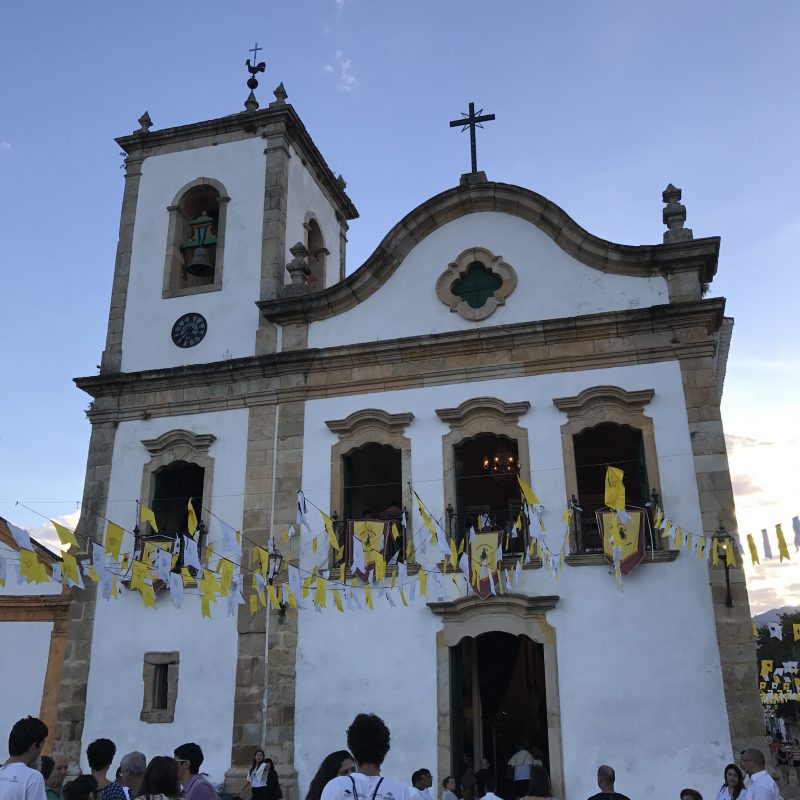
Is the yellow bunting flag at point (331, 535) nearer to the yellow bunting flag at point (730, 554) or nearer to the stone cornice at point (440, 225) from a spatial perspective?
the stone cornice at point (440, 225)

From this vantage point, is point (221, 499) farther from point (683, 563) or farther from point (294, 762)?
point (683, 563)

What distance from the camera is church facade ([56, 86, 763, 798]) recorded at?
39.1ft

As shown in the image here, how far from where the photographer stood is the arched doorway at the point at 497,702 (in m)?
12.8

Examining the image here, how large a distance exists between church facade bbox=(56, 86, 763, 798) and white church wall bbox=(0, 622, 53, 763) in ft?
2.88

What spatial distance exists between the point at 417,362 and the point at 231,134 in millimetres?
6690

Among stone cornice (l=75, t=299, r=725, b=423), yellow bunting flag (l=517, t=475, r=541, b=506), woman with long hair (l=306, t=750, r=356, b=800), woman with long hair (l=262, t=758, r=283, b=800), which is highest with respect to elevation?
stone cornice (l=75, t=299, r=725, b=423)

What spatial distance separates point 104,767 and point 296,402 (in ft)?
28.5

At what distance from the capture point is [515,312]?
14.2 meters

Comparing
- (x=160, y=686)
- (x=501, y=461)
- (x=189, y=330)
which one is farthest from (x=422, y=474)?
(x=189, y=330)

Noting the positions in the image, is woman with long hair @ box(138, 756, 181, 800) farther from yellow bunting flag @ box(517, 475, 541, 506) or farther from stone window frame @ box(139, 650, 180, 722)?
stone window frame @ box(139, 650, 180, 722)

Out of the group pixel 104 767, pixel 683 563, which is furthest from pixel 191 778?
pixel 683 563

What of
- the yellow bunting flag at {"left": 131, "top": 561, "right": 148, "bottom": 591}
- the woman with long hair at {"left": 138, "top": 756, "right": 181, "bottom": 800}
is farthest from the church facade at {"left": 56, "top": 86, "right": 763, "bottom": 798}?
the woman with long hair at {"left": 138, "top": 756, "right": 181, "bottom": 800}

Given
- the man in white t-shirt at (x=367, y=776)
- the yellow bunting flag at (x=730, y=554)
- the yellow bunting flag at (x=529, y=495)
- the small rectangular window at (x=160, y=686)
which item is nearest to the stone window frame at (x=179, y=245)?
the small rectangular window at (x=160, y=686)

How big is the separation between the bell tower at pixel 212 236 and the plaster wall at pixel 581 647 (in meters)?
3.62
